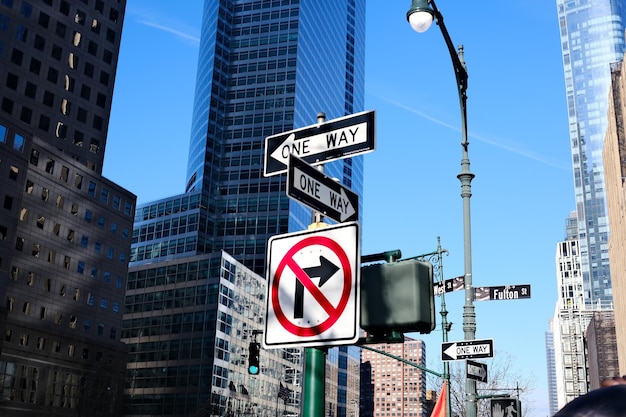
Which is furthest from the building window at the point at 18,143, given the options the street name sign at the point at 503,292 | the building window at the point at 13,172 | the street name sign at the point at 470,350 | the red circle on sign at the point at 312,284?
the red circle on sign at the point at 312,284

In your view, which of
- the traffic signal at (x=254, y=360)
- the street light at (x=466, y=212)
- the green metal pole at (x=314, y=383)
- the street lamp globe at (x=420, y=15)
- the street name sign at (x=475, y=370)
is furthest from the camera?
the street light at (x=466, y=212)

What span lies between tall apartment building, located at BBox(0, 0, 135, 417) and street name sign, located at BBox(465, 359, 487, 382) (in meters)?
64.8

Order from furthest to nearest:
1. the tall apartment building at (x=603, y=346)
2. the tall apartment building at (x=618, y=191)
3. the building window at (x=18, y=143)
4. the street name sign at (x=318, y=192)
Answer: the tall apartment building at (x=603, y=346) < the tall apartment building at (x=618, y=191) < the building window at (x=18, y=143) < the street name sign at (x=318, y=192)

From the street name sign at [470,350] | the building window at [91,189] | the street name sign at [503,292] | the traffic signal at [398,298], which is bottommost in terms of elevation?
the traffic signal at [398,298]

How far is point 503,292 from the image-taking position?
1620 centimetres

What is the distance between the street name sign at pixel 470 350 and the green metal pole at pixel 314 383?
10.9 metres

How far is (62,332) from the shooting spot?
265 ft

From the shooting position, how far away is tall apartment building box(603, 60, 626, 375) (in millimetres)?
92125

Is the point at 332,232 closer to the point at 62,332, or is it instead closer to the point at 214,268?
the point at 62,332

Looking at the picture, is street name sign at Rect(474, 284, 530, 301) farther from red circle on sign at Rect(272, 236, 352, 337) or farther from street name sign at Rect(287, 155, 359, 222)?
red circle on sign at Rect(272, 236, 352, 337)

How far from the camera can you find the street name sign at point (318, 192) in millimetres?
4961

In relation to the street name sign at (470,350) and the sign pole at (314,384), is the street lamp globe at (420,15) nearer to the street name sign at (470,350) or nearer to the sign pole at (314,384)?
the street name sign at (470,350)

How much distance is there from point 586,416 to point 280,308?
2184mm

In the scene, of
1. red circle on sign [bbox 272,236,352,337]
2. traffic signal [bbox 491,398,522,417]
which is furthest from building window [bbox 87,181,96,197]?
red circle on sign [bbox 272,236,352,337]
